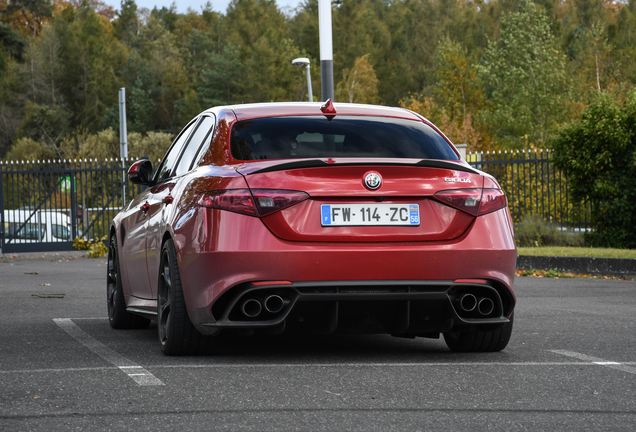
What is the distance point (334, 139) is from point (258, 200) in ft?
2.60

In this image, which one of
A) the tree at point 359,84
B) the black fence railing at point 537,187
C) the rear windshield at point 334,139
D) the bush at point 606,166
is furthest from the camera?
the tree at point 359,84

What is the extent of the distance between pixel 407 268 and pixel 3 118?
8429 centimetres

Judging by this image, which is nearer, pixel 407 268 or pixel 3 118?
pixel 407 268

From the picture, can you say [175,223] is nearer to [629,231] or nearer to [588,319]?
[588,319]

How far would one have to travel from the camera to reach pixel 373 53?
94.1 meters

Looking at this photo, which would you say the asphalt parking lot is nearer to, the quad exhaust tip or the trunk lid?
the quad exhaust tip

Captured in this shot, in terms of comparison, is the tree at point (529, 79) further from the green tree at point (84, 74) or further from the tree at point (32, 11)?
the tree at point (32, 11)

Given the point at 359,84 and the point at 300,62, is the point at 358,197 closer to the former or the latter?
the point at 300,62

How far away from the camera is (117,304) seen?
730 centimetres

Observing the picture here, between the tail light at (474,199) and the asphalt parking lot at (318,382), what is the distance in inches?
33.9

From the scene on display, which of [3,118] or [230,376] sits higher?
[3,118]

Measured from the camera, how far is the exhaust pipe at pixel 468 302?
5.28m

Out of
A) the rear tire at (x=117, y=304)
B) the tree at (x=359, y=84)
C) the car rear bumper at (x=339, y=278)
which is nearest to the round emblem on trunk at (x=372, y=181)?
the car rear bumper at (x=339, y=278)

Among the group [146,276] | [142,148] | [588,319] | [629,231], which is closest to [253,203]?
[146,276]
